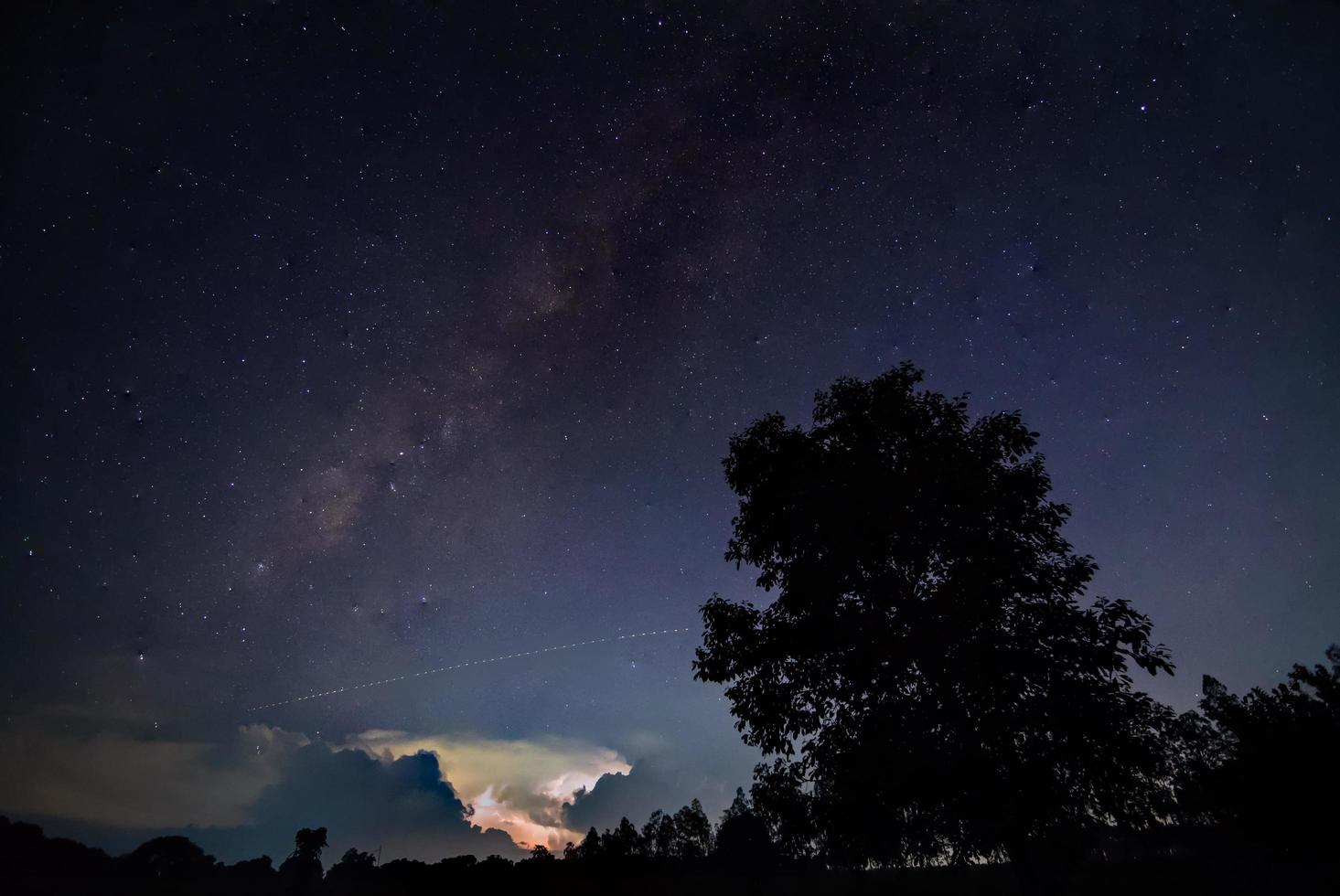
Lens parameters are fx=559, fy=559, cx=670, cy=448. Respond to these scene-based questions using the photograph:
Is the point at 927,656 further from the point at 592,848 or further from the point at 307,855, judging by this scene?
the point at 307,855

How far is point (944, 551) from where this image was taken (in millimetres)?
12062

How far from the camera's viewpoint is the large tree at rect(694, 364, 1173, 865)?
1031cm

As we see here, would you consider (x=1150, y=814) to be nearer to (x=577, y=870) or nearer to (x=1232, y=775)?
(x=1232, y=775)

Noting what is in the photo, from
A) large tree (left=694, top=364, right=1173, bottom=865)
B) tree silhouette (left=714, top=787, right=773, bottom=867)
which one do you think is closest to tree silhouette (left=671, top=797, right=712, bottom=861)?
tree silhouette (left=714, top=787, right=773, bottom=867)

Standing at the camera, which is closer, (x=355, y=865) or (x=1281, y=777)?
(x=1281, y=777)

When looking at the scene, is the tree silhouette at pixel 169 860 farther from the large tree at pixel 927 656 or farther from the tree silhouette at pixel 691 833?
the large tree at pixel 927 656

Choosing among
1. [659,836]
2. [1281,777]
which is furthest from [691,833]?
[1281,777]

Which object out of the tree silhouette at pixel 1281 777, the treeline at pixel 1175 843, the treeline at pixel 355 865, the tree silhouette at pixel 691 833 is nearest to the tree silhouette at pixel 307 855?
the treeline at pixel 355 865

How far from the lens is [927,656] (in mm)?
11250

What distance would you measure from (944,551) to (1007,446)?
3.37 meters

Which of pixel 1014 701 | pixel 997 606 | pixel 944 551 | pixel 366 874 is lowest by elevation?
pixel 366 874

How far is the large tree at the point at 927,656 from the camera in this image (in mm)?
10312

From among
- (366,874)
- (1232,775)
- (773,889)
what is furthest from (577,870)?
(366,874)

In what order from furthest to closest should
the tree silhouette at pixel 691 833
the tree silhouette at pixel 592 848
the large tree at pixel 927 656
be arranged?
the tree silhouette at pixel 691 833 → the tree silhouette at pixel 592 848 → the large tree at pixel 927 656
